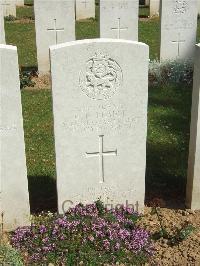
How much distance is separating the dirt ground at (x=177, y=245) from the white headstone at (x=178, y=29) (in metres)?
6.38

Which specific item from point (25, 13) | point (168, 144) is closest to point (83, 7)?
point (25, 13)

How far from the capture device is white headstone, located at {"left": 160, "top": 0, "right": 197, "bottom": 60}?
34.8 ft

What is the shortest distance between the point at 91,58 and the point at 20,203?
1.79 m

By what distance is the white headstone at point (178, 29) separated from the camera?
10617mm

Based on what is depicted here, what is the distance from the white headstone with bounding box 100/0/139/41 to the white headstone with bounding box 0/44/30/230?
666cm

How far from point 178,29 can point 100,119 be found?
678 centimetres

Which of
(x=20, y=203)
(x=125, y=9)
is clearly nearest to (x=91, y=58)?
(x=20, y=203)

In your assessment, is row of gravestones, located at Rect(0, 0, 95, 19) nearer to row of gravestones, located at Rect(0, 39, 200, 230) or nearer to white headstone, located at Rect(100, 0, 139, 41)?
white headstone, located at Rect(100, 0, 139, 41)

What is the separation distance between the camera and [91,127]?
485 cm

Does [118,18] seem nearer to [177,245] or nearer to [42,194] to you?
[42,194]

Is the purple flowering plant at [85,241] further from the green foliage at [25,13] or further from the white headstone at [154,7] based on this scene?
the white headstone at [154,7]

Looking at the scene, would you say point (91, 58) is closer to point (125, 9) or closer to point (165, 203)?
point (165, 203)

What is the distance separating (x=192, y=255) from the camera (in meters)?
4.61

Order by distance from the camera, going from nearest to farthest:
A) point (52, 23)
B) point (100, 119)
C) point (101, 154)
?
1. point (100, 119)
2. point (101, 154)
3. point (52, 23)
